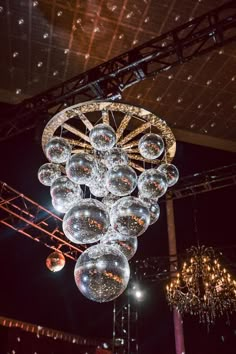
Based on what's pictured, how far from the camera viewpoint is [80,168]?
11.2 feet

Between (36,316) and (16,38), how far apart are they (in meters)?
5.65

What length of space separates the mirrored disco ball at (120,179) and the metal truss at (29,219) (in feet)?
11.6

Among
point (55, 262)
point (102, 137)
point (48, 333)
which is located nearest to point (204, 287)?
point (55, 262)

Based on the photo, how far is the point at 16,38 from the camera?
197 inches

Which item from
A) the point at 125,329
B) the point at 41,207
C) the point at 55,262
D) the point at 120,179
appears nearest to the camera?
the point at 120,179

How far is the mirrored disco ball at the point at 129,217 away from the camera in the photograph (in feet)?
10.7

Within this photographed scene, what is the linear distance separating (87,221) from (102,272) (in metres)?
0.41

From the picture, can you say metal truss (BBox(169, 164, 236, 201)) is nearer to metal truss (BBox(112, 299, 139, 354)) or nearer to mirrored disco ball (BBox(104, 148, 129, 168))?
metal truss (BBox(112, 299, 139, 354))

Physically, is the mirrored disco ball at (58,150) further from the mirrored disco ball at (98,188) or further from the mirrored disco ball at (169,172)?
the mirrored disco ball at (169,172)

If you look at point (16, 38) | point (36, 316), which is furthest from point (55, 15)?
point (36, 316)

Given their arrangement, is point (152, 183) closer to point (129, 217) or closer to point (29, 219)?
point (129, 217)

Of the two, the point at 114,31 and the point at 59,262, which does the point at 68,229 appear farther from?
the point at 59,262

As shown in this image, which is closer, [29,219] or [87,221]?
[87,221]

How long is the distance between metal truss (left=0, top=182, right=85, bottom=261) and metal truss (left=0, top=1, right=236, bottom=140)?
6.12ft
